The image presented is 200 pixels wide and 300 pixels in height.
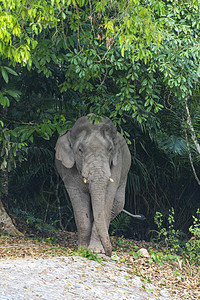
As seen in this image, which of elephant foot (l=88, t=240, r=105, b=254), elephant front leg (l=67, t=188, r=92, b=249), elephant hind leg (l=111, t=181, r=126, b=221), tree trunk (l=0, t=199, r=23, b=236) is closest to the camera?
elephant foot (l=88, t=240, r=105, b=254)

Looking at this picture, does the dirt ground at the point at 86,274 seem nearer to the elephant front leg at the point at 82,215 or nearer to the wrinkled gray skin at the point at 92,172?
the elephant front leg at the point at 82,215

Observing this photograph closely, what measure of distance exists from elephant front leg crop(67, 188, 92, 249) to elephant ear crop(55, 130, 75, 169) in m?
0.43

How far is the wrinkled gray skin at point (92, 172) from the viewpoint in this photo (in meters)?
7.93

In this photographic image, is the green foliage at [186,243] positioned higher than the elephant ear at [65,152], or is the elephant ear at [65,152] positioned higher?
the elephant ear at [65,152]

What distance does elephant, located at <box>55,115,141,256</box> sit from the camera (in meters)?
7.93

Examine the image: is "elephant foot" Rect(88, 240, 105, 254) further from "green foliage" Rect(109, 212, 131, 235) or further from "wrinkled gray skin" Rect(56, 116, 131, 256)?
"green foliage" Rect(109, 212, 131, 235)

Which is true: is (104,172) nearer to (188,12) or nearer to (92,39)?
(92,39)

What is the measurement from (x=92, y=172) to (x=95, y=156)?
0.26m

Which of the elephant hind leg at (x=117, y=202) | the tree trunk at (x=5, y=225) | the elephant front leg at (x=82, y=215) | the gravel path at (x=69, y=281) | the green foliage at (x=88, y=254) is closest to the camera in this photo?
the gravel path at (x=69, y=281)

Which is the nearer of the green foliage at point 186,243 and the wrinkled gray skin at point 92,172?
the wrinkled gray skin at point 92,172

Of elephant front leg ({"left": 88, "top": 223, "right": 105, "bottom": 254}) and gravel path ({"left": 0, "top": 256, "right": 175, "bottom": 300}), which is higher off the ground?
elephant front leg ({"left": 88, "top": 223, "right": 105, "bottom": 254})

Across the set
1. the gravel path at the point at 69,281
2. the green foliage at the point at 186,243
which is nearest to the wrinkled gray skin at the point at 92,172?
the gravel path at the point at 69,281

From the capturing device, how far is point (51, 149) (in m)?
11.6

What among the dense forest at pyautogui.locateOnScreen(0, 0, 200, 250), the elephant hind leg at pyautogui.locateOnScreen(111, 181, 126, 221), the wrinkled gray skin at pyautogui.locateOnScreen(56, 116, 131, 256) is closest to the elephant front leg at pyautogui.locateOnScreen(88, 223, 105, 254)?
the wrinkled gray skin at pyautogui.locateOnScreen(56, 116, 131, 256)
